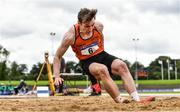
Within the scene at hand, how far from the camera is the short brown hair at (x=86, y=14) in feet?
27.5

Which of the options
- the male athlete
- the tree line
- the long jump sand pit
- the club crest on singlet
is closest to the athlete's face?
the male athlete

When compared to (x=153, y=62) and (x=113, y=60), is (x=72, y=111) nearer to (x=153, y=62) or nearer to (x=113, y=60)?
(x=113, y=60)

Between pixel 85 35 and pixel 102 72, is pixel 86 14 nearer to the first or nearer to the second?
pixel 85 35

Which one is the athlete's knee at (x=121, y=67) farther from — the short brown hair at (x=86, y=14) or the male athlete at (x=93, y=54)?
the short brown hair at (x=86, y=14)

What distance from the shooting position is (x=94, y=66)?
28.2 feet

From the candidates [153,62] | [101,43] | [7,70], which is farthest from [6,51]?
[101,43]

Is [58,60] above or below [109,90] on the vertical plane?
above

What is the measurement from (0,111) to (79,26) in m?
2.30

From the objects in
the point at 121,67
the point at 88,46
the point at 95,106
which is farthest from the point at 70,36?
the point at 95,106

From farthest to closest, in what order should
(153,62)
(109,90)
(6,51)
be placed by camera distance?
(153,62)
(6,51)
(109,90)

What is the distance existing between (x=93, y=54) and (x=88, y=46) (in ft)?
0.61

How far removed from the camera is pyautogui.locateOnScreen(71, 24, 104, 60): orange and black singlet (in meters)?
8.81

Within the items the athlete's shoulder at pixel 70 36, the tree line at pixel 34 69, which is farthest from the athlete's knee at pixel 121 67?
the tree line at pixel 34 69

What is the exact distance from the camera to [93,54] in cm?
892
